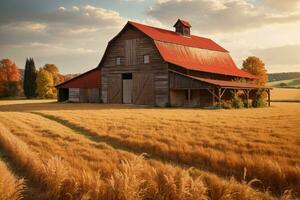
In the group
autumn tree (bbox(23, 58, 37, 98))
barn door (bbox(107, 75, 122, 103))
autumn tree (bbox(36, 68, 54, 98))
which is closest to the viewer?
barn door (bbox(107, 75, 122, 103))

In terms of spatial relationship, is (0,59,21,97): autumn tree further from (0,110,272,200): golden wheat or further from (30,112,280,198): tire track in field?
(0,110,272,200): golden wheat

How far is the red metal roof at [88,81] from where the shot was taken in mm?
49094

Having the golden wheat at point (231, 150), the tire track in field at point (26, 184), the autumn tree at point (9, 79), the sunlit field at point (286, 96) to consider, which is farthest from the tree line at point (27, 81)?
the tire track in field at point (26, 184)

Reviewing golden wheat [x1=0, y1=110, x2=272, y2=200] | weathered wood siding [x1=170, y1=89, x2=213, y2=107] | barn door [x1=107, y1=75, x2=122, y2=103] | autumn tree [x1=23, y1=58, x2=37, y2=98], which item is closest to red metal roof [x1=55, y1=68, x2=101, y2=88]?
barn door [x1=107, y1=75, x2=122, y2=103]

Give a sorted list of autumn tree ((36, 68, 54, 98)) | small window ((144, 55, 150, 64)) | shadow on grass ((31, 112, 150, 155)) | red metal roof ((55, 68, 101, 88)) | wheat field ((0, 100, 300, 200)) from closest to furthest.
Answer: wheat field ((0, 100, 300, 200)), shadow on grass ((31, 112, 150, 155)), small window ((144, 55, 150, 64)), red metal roof ((55, 68, 101, 88)), autumn tree ((36, 68, 54, 98))

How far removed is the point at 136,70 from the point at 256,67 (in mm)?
30415

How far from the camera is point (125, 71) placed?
43688mm

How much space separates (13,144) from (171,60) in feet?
96.6

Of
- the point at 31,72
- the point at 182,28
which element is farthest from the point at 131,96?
the point at 31,72

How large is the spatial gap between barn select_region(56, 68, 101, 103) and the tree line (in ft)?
103

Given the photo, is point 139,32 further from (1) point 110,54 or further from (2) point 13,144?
(2) point 13,144

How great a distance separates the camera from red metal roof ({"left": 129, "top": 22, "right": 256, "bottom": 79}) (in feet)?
135

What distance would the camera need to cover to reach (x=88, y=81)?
50000 mm

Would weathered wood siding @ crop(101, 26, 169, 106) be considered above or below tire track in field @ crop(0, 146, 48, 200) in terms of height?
above
